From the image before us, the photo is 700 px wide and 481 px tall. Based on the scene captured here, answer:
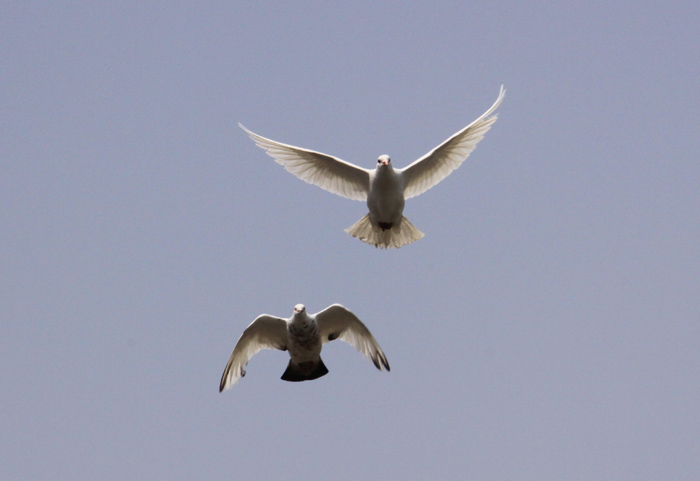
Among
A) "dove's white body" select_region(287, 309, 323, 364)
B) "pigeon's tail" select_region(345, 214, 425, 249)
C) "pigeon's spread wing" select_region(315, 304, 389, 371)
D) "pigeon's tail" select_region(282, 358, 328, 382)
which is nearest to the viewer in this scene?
"dove's white body" select_region(287, 309, 323, 364)

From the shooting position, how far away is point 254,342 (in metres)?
17.5

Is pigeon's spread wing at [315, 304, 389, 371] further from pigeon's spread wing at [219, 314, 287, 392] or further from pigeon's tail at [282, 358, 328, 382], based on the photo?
pigeon's spread wing at [219, 314, 287, 392]

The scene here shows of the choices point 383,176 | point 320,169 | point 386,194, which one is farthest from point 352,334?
point 320,169

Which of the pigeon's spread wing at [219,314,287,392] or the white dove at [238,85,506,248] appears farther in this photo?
the pigeon's spread wing at [219,314,287,392]

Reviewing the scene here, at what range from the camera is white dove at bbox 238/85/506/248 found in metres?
16.6

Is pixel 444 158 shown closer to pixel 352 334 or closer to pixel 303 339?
pixel 352 334

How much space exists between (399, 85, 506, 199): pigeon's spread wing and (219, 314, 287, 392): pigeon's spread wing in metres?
3.56

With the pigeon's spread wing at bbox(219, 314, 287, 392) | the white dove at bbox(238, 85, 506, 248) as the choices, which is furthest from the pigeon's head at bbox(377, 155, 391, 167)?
the pigeon's spread wing at bbox(219, 314, 287, 392)

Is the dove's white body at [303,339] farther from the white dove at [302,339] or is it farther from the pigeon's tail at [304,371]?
the pigeon's tail at [304,371]

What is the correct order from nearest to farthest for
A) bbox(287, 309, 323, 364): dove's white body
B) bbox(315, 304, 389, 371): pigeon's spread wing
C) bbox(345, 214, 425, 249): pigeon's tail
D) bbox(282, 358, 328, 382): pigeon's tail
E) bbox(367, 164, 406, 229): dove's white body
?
bbox(287, 309, 323, 364): dove's white body, bbox(367, 164, 406, 229): dove's white body, bbox(315, 304, 389, 371): pigeon's spread wing, bbox(282, 358, 328, 382): pigeon's tail, bbox(345, 214, 425, 249): pigeon's tail

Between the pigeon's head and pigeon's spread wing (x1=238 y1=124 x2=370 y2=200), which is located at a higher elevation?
pigeon's spread wing (x1=238 y1=124 x2=370 y2=200)

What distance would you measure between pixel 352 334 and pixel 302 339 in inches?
41.7

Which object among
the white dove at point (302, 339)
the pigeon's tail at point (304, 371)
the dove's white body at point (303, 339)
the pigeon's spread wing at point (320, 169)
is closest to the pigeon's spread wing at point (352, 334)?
the white dove at point (302, 339)

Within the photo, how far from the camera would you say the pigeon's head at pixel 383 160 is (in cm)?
1642
